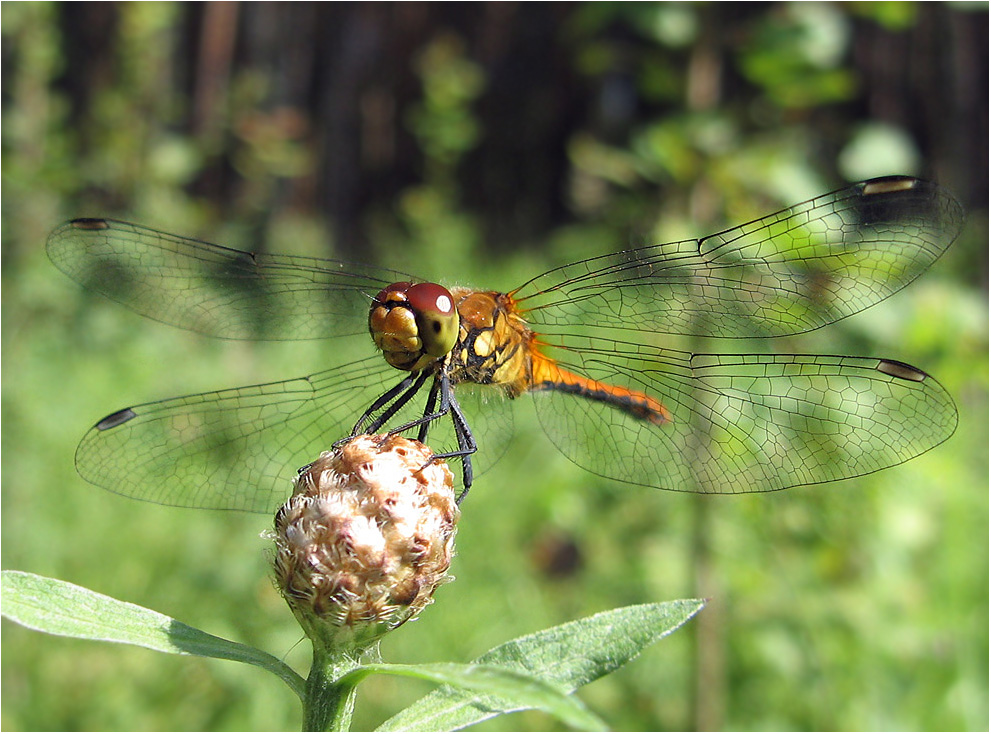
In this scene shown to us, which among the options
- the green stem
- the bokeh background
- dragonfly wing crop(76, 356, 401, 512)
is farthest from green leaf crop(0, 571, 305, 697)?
the bokeh background

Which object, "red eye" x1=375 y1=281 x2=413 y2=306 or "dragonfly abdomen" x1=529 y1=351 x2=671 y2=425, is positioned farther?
"dragonfly abdomen" x1=529 y1=351 x2=671 y2=425

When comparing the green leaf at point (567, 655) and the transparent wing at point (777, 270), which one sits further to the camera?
the transparent wing at point (777, 270)

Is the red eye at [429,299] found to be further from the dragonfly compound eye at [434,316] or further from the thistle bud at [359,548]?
the thistle bud at [359,548]

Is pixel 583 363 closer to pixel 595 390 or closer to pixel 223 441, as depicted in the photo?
pixel 595 390

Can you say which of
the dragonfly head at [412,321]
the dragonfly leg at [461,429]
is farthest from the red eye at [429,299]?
the dragonfly leg at [461,429]

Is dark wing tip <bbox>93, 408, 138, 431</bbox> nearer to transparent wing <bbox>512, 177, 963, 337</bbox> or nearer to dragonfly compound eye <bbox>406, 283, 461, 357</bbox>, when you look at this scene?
dragonfly compound eye <bbox>406, 283, 461, 357</bbox>

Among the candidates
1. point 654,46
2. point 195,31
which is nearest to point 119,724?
point 654,46
